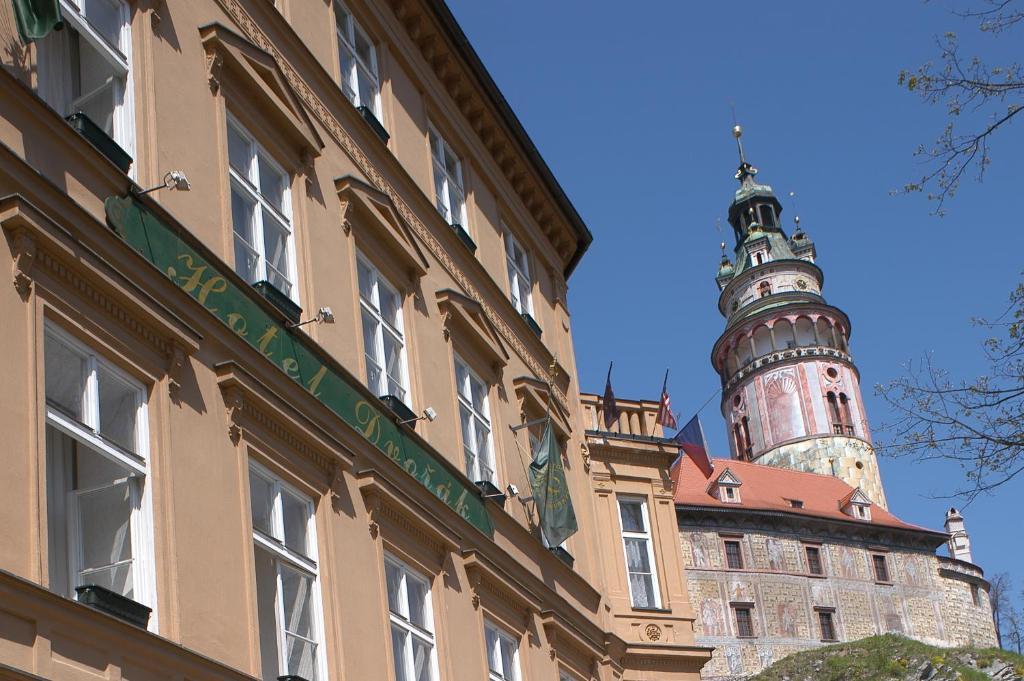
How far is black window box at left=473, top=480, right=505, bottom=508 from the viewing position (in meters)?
16.0

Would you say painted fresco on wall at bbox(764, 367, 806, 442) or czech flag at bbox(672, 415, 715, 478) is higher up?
painted fresco on wall at bbox(764, 367, 806, 442)

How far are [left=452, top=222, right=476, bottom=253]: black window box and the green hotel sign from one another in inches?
139

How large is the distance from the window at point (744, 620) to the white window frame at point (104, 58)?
59.7 metres

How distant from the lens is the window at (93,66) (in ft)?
32.2

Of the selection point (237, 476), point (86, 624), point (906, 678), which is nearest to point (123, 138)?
point (237, 476)

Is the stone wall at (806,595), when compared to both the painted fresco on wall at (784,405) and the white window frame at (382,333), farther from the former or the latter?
the white window frame at (382,333)

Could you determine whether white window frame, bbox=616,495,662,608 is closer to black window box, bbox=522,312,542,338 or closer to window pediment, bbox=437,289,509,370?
black window box, bbox=522,312,542,338

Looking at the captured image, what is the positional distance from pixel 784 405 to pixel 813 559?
17.7 metres

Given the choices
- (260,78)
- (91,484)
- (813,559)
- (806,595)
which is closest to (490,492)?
(260,78)

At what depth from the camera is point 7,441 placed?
7941 millimetres

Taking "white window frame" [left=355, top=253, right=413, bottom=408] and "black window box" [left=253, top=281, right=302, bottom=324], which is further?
"white window frame" [left=355, top=253, right=413, bottom=408]

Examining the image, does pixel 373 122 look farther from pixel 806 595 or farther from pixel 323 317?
pixel 806 595

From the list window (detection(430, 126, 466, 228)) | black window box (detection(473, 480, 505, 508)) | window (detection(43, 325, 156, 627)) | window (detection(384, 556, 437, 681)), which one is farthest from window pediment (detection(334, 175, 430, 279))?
window (detection(43, 325, 156, 627))

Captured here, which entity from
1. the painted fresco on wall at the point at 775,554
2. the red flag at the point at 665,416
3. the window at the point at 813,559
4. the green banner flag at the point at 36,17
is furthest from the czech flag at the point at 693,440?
the window at the point at 813,559
